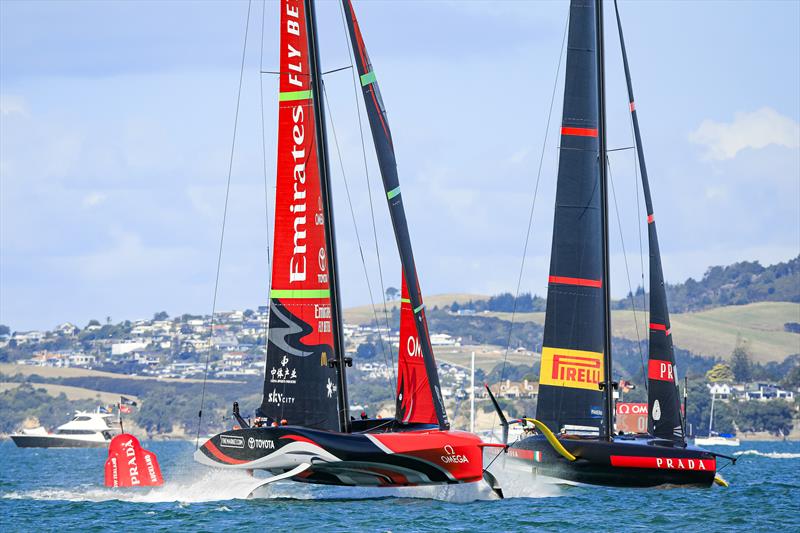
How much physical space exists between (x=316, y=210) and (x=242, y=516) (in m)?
5.40

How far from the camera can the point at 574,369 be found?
98.6 feet

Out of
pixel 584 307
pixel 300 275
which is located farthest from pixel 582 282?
pixel 300 275

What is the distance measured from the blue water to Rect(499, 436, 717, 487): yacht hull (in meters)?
0.38

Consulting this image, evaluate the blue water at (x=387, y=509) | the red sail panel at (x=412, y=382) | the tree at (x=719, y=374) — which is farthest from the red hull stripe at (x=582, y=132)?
the tree at (x=719, y=374)

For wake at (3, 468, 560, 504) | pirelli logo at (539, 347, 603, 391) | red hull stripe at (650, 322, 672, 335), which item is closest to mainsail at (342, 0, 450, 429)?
wake at (3, 468, 560, 504)

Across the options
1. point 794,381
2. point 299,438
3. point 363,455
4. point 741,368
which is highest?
point 741,368

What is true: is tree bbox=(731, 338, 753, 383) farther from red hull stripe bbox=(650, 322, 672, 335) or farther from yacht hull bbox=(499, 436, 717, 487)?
yacht hull bbox=(499, 436, 717, 487)

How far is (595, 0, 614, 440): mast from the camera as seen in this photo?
29500 millimetres

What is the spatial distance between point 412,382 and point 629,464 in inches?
190

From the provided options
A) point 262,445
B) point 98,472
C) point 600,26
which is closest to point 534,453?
point 262,445

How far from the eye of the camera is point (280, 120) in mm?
25688

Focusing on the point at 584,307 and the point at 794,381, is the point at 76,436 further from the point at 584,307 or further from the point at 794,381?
the point at 794,381

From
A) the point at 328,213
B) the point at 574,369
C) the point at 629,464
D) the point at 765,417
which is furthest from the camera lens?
Answer: the point at 765,417

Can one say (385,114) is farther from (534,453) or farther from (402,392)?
(534,453)
